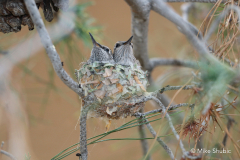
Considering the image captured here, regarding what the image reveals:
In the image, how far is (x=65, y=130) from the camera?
3.12 metres

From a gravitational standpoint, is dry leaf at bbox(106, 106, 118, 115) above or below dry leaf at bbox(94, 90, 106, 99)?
below

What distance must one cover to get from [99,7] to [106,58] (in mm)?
2194

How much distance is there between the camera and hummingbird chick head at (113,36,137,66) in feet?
5.52

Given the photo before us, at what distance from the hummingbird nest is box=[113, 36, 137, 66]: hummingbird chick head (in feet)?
0.54

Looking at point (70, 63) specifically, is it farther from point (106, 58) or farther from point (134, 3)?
point (134, 3)

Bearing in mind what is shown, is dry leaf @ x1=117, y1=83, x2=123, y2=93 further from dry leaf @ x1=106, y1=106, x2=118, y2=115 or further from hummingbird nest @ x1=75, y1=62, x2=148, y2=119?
dry leaf @ x1=106, y1=106, x2=118, y2=115

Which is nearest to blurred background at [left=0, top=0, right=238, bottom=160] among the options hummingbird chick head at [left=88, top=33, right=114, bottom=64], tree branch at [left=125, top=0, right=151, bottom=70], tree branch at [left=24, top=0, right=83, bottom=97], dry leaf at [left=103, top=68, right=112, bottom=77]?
hummingbird chick head at [left=88, top=33, right=114, bottom=64]

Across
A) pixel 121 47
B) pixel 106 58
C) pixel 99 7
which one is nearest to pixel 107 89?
pixel 106 58

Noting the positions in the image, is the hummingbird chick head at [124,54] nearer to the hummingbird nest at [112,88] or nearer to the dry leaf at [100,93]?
the hummingbird nest at [112,88]

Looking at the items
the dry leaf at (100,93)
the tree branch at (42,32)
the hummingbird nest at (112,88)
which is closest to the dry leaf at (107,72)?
the hummingbird nest at (112,88)

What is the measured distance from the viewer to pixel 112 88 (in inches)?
54.2

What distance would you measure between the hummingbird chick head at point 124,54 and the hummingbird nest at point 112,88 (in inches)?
6.5

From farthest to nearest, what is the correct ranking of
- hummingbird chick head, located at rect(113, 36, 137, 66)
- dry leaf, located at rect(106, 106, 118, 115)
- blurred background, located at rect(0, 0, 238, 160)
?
blurred background, located at rect(0, 0, 238, 160), hummingbird chick head, located at rect(113, 36, 137, 66), dry leaf, located at rect(106, 106, 118, 115)

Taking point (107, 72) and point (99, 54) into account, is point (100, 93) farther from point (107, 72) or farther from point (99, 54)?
point (99, 54)
